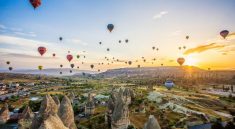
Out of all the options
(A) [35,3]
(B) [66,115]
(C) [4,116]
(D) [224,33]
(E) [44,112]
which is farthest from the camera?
(C) [4,116]

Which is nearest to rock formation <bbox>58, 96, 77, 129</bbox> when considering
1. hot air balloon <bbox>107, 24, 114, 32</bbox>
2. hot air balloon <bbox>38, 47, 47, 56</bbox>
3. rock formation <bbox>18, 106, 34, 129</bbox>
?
rock formation <bbox>18, 106, 34, 129</bbox>

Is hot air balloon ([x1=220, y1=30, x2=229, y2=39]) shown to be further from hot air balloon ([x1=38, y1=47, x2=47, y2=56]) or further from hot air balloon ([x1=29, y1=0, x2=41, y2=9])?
Result: hot air balloon ([x1=38, y1=47, x2=47, y2=56])

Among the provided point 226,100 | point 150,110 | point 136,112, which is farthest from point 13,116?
point 226,100

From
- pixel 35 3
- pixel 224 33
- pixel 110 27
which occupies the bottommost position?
pixel 224 33

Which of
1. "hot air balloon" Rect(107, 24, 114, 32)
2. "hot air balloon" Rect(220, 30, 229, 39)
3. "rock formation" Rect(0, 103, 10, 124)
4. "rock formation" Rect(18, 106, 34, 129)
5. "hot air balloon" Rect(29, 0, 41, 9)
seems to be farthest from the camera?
"rock formation" Rect(0, 103, 10, 124)

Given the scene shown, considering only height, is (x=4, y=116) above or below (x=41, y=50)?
below

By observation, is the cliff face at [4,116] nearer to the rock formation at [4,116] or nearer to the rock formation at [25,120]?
the rock formation at [4,116]

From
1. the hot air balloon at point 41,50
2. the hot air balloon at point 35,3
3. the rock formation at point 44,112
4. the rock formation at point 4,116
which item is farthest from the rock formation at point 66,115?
the rock formation at point 4,116

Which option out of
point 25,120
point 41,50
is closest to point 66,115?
point 25,120

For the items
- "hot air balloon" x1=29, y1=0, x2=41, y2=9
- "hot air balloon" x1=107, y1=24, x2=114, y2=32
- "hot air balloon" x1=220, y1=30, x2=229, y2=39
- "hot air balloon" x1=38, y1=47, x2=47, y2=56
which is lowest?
"hot air balloon" x1=38, y1=47, x2=47, y2=56

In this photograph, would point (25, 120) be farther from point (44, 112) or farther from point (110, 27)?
point (44, 112)

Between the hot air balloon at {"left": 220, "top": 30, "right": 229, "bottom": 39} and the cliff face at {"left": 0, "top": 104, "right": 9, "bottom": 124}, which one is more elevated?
the hot air balloon at {"left": 220, "top": 30, "right": 229, "bottom": 39}

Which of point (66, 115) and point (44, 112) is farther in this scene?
point (66, 115)
